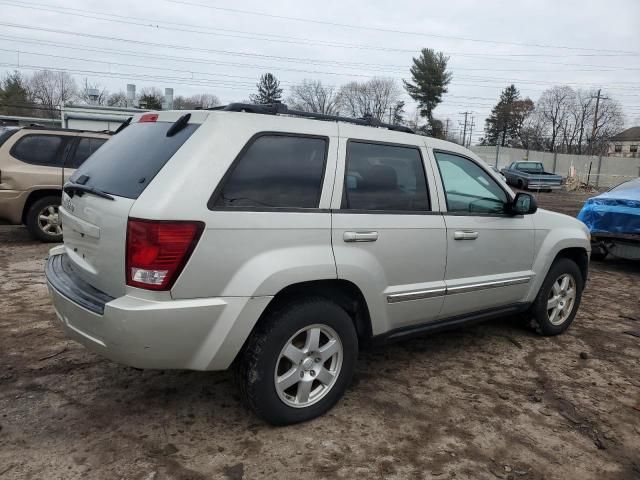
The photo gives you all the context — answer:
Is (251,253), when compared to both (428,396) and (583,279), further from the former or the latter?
(583,279)

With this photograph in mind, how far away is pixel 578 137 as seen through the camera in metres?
75.4

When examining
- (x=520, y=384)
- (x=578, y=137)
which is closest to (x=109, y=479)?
(x=520, y=384)

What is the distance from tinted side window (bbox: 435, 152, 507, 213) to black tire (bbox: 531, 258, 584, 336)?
1002mm

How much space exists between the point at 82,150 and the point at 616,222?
8.46 metres

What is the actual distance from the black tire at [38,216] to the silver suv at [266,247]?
4.80m

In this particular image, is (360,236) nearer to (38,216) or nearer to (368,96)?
(38,216)

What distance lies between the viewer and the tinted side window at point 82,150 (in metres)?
7.79

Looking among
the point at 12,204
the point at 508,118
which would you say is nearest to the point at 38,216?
the point at 12,204

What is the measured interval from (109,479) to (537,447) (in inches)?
92.0

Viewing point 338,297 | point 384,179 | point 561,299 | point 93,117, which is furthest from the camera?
point 93,117

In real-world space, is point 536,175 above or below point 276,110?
below

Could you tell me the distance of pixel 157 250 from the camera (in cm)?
239

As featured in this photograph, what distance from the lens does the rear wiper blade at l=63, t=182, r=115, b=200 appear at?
8.83 ft

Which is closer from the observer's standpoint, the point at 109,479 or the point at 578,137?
the point at 109,479
